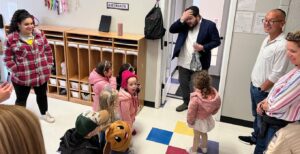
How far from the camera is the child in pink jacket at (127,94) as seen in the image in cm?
244

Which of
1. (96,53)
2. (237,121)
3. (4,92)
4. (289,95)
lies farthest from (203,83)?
(96,53)

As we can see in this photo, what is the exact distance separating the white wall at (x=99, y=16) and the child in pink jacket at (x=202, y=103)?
46.6 inches

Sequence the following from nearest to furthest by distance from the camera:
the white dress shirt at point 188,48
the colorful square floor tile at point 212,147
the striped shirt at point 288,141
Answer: the striped shirt at point 288,141 < the colorful square floor tile at point 212,147 < the white dress shirt at point 188,48

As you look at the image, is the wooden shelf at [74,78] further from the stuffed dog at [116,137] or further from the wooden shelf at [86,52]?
the stuffed dog at [116,137]

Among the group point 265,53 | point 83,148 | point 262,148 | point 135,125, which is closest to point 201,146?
point 262,148

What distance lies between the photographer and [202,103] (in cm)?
220

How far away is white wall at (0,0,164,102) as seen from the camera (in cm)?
319

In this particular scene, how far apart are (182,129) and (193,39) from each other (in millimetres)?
1140

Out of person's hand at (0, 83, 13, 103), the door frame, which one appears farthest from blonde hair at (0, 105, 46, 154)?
the door frame

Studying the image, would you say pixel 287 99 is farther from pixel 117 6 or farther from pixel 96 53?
pixel 96 53

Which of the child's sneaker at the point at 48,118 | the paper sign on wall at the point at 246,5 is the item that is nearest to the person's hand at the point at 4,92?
the child's sneaker at the point at 48,118

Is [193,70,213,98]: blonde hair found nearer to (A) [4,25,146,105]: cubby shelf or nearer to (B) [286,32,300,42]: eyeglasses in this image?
(B) [286,32,300,42]: eyeglasses

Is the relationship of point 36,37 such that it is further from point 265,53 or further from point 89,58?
point 265,53

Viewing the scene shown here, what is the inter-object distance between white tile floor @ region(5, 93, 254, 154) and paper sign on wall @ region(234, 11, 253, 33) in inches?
48.7
